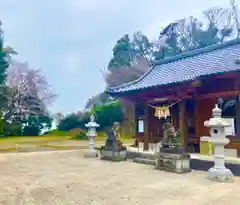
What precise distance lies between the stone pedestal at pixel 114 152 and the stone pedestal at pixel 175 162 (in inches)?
94.8

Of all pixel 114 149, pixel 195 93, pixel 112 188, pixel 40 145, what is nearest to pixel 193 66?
pixel 195 93

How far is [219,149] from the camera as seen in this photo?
6.50 meters

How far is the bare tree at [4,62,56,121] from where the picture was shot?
81.1 feet

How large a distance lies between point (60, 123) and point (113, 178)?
2324cm

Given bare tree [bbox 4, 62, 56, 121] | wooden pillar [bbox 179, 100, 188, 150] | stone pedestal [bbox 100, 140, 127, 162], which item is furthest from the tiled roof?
bare tree [bbox 4, 62, 56, 121]

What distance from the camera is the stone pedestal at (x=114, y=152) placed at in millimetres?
9581

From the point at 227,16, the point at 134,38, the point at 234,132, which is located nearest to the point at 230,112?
the point at 234,132

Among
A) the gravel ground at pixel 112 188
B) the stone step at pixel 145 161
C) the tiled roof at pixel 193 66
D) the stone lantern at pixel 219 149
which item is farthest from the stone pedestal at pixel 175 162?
the tiled roof at pixel 193 66

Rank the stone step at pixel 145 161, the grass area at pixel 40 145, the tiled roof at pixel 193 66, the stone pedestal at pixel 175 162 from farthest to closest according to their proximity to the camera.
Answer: the grass area at pixel 40 145
the tiled roof at pixel 193 66
the stone step at pixel 145 161
the stone pedestal at pixel 175 162

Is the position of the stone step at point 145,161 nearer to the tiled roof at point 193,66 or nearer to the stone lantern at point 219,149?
the stone lantern at point 219,149

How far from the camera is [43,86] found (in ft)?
88.0

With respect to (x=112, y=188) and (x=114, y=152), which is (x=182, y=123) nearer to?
(x=114, y=152)

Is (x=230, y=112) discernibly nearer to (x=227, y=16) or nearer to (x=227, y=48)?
(x=227, y=48)

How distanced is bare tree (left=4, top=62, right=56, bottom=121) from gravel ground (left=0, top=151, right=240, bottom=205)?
18.8 meters
